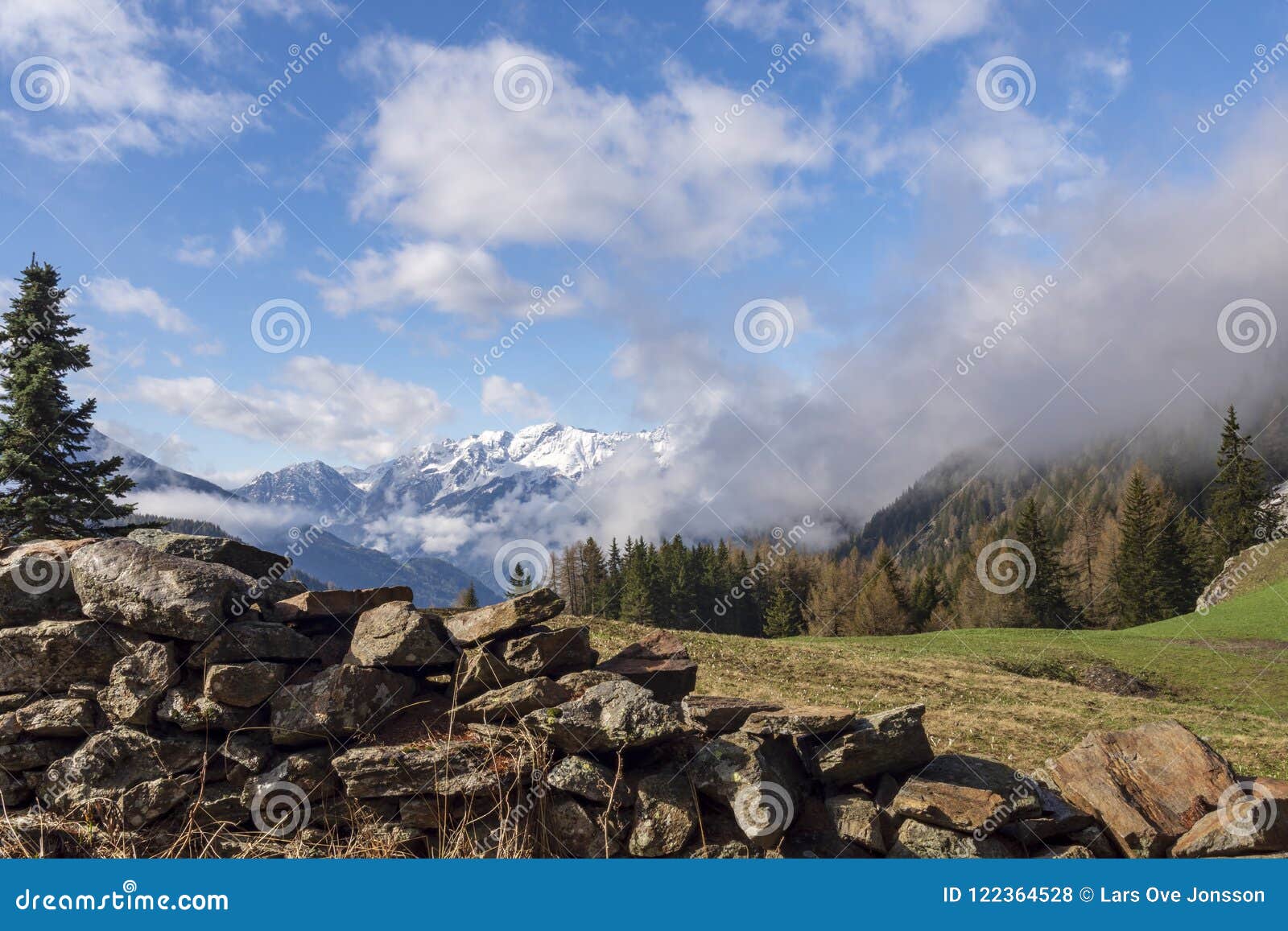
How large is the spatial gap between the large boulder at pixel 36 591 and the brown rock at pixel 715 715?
6983 mm

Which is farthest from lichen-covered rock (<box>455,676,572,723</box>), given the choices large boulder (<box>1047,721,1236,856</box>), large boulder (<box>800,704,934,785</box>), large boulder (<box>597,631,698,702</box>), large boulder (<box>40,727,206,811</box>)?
large boulder (<box>1047,721,1236,856</box>)

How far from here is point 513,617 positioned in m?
8.12

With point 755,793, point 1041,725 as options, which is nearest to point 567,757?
point 755,793

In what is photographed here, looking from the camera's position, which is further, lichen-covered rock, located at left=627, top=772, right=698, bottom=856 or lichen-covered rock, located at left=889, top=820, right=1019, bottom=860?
lichen-covered rock, located at left=627, top=772, right=698, bottom=856

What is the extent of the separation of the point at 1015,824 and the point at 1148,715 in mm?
19494

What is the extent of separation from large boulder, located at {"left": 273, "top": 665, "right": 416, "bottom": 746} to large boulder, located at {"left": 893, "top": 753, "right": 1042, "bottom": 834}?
5.13 meters

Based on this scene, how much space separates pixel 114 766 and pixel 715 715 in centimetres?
604
